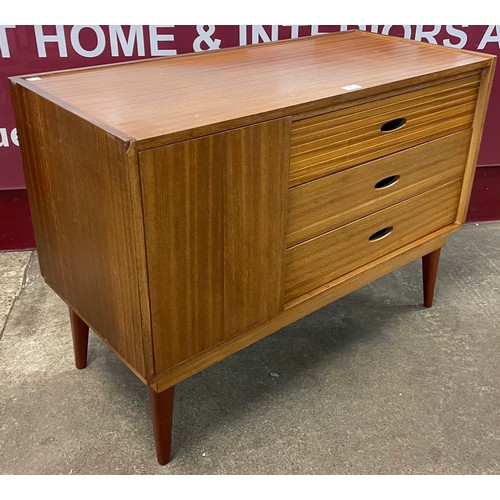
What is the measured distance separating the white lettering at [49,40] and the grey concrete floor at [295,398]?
0.76m

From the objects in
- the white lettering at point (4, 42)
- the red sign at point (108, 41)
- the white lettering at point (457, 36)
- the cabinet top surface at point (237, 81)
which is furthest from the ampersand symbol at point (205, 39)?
the white lettering at point (457, 36)

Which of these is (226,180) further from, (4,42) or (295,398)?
(4,42)

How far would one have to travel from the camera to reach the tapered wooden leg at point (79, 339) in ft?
5.32

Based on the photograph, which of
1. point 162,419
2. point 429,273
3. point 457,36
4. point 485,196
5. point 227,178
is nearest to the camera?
point 227,178

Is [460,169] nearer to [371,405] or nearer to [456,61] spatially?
[456,61]

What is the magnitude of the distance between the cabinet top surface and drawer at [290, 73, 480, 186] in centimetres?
4

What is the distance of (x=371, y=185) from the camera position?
147 cm

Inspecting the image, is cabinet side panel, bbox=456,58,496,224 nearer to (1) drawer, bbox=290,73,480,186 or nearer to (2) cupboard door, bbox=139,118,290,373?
(1) drawer, bbox=290,73,480,186

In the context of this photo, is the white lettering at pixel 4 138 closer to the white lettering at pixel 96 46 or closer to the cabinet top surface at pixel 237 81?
the white lettering at pixel 96 46

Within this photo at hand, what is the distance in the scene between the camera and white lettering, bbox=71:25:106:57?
1939 millimetres

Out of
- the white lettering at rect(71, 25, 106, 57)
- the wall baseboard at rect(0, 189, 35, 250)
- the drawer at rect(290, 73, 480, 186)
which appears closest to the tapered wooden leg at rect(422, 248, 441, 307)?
the drawer at rect(290, 73, 480, 186)

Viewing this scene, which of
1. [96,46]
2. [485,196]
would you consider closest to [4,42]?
[96,46]

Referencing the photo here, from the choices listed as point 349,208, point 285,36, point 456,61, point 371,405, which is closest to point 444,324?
point 371,405

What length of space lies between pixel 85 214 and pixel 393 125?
2.45 feet
